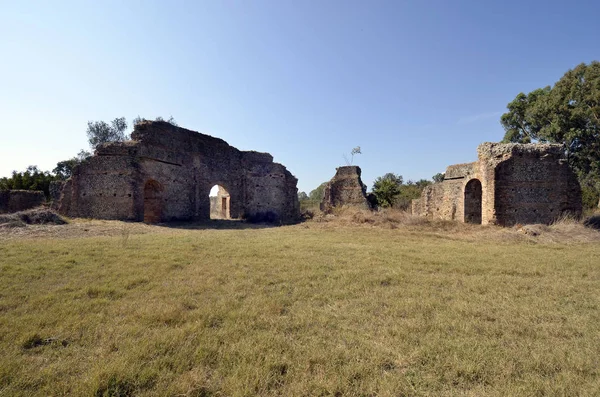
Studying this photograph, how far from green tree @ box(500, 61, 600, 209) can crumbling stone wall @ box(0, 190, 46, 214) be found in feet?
98.1

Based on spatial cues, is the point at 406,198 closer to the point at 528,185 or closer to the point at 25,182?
the point at 528,185

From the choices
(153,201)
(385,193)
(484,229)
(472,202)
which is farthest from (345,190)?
(153,201)

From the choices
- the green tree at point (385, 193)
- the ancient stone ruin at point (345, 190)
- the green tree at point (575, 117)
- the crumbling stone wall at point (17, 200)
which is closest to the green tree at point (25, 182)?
the crumbling stone wall at point (17, 200)

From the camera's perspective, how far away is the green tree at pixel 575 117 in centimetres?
1773

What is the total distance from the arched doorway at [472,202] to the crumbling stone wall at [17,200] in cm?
2156

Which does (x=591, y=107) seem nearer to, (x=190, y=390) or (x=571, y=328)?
(x=571, y=328)

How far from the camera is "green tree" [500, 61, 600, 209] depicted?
17734mm

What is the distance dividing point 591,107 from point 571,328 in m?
21.7

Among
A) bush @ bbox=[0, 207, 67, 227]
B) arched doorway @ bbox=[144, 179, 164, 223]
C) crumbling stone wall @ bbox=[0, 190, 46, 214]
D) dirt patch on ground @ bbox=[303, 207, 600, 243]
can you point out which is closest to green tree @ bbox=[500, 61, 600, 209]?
dirt patch on ground @ bbox=[303, 207, 600, 243]

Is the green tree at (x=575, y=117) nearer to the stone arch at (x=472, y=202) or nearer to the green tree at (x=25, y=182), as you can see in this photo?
the stone arch at (x=472, y=202)

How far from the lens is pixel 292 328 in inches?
111

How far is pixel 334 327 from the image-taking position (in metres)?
2.85

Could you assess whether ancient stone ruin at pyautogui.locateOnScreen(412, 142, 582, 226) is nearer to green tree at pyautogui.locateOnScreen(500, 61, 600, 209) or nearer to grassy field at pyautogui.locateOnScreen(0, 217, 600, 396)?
grassy field at pyautogui.locateOnScreen(0, 217, 600, 396)

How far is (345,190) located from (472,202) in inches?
308
